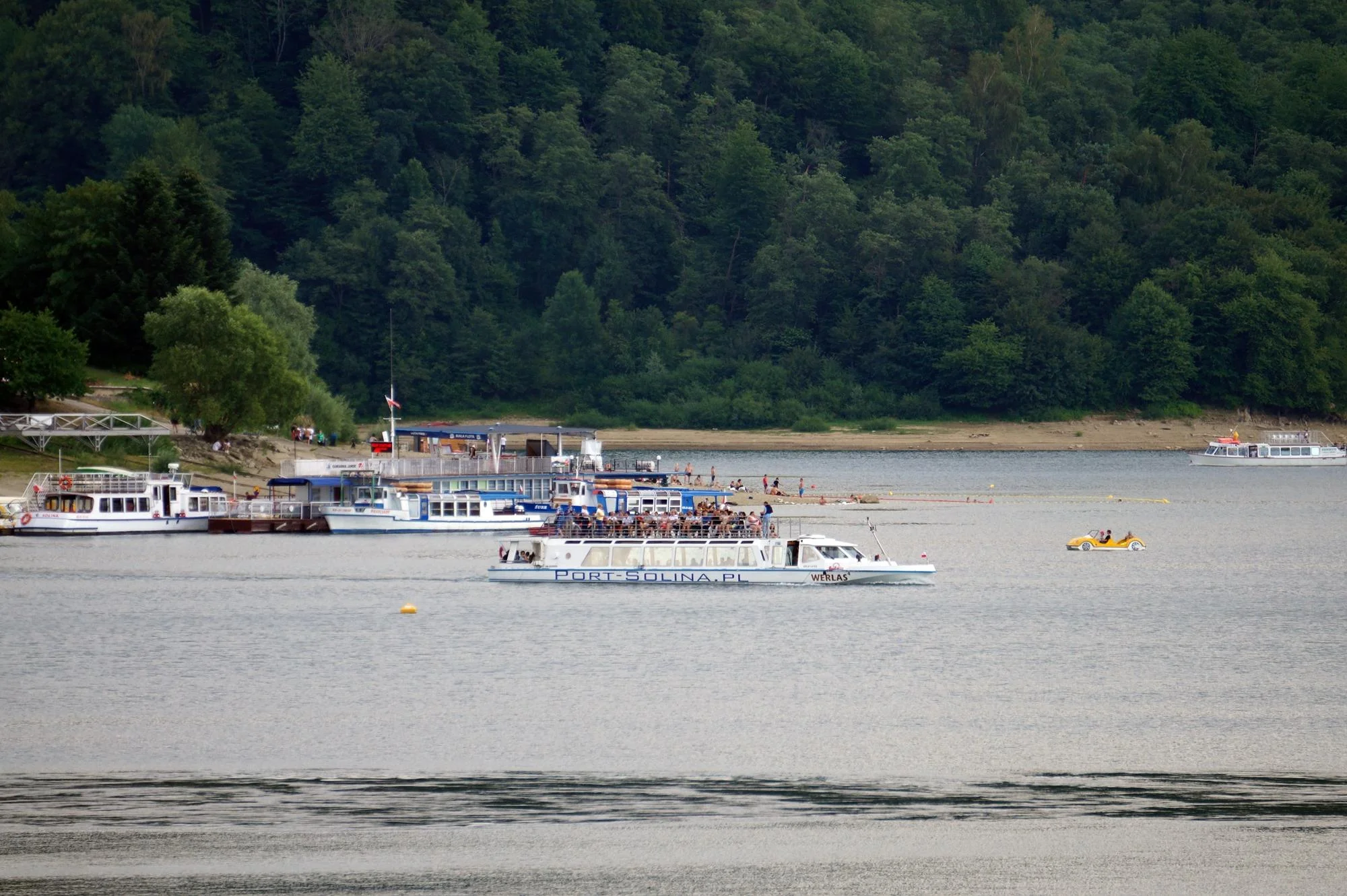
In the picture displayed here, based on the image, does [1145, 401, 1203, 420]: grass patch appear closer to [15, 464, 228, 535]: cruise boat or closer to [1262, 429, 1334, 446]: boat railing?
[1262, 429, 1334, 446]: boat railing

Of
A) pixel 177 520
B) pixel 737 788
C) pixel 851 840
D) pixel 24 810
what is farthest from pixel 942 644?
pixel 177 520

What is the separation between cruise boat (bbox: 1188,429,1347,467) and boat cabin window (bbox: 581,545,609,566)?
107m

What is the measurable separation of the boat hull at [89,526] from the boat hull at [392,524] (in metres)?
8.48

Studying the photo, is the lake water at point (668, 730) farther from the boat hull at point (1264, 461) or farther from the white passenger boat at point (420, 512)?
the boat hull at point (1264, 461)

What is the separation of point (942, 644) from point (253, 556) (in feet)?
133

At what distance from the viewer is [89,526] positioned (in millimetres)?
99938

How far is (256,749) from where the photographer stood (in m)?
44.4

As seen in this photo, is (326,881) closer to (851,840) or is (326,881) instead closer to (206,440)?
(851,840)

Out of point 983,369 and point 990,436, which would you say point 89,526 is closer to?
point 983,369

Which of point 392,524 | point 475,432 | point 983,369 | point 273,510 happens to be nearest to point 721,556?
point 392,524

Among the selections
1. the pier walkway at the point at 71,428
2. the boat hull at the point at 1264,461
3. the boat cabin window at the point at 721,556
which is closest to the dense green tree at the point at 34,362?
the pier walkway at the point at 71,428

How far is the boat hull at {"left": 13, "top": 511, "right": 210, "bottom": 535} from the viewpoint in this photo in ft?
328

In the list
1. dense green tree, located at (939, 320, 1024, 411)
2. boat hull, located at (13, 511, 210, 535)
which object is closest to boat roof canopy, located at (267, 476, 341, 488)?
boat hull, located at (13, 511, 210, 535)

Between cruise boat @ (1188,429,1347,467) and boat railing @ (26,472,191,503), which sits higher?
cruise boat @ (1188,429,1347,467)
